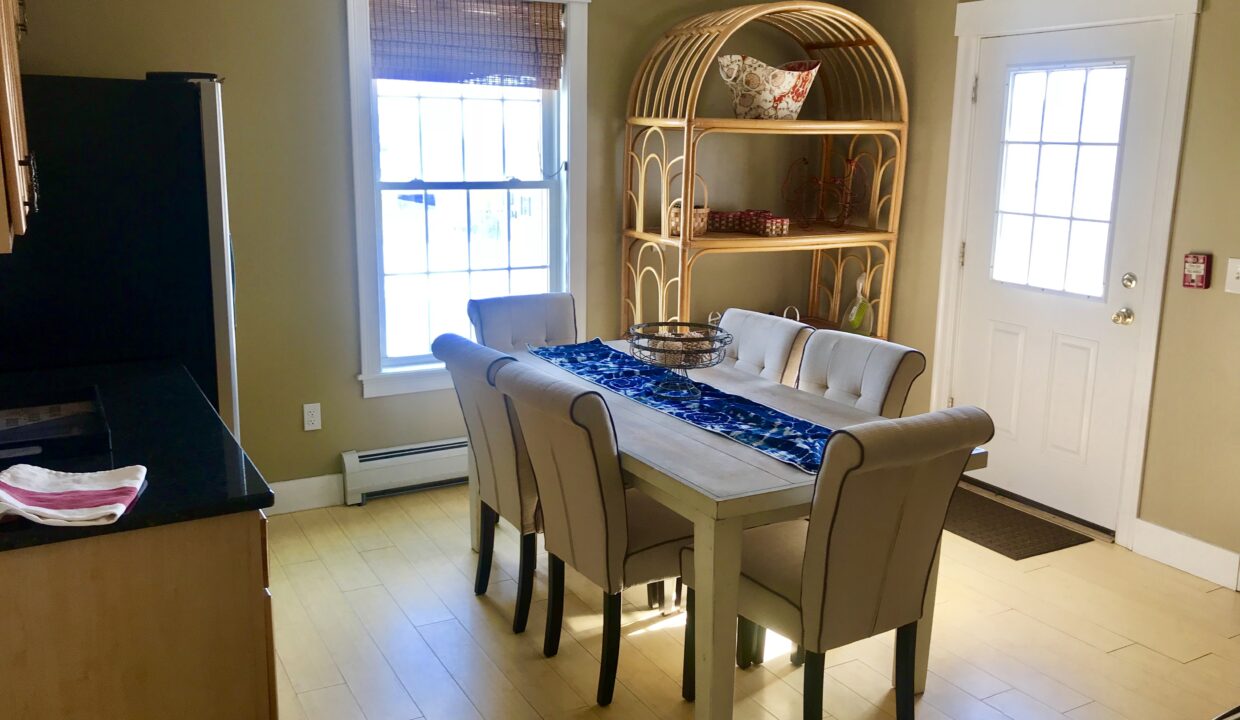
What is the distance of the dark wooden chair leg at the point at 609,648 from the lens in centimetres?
270

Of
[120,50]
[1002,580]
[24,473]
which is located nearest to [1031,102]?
[1002,580]

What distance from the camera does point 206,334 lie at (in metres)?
3.06

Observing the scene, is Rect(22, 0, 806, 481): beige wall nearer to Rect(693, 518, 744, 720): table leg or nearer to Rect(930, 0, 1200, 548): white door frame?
Rect(930, 0, 1200, 548): white door frame

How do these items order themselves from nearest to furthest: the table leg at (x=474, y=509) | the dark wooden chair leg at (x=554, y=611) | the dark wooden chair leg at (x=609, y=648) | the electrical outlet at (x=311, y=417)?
the dark wooden chair leg at (x=609, y=648) < the dark wooden chair leg at (x=554, y=611) < the table leg at (x=474, y=509) < the electrical outlet at (x=311, y=417)

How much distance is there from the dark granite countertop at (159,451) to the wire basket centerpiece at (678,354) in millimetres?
1286

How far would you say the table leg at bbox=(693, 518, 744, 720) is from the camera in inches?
89.6

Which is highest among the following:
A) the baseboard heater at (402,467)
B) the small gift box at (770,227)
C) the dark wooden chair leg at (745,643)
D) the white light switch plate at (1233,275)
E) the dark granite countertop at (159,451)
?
the small gift box at (770,227)

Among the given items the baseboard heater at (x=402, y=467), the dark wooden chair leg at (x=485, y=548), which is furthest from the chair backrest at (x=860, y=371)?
the baseboard heater at (x=402, y=467)

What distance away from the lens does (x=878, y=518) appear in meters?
2.21

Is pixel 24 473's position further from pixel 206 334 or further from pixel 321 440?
pixel 321 440

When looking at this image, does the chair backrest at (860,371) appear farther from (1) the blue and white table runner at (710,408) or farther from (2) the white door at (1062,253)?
(2) the white door at (1062,253)

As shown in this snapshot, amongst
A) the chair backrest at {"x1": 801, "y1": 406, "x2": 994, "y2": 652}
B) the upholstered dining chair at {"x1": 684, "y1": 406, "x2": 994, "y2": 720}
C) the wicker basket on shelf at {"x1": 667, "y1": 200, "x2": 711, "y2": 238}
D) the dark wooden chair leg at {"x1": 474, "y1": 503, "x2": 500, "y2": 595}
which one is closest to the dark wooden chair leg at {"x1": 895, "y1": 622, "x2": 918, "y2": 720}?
the upholstered dining chair at {"x1": 684, "y1": 406, "x2": 994, "y2": 720}

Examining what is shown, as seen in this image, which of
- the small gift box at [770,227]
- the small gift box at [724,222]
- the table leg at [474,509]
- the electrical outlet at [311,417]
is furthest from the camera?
the small gift box at [724,222]

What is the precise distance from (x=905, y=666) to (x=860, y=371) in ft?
2.82
